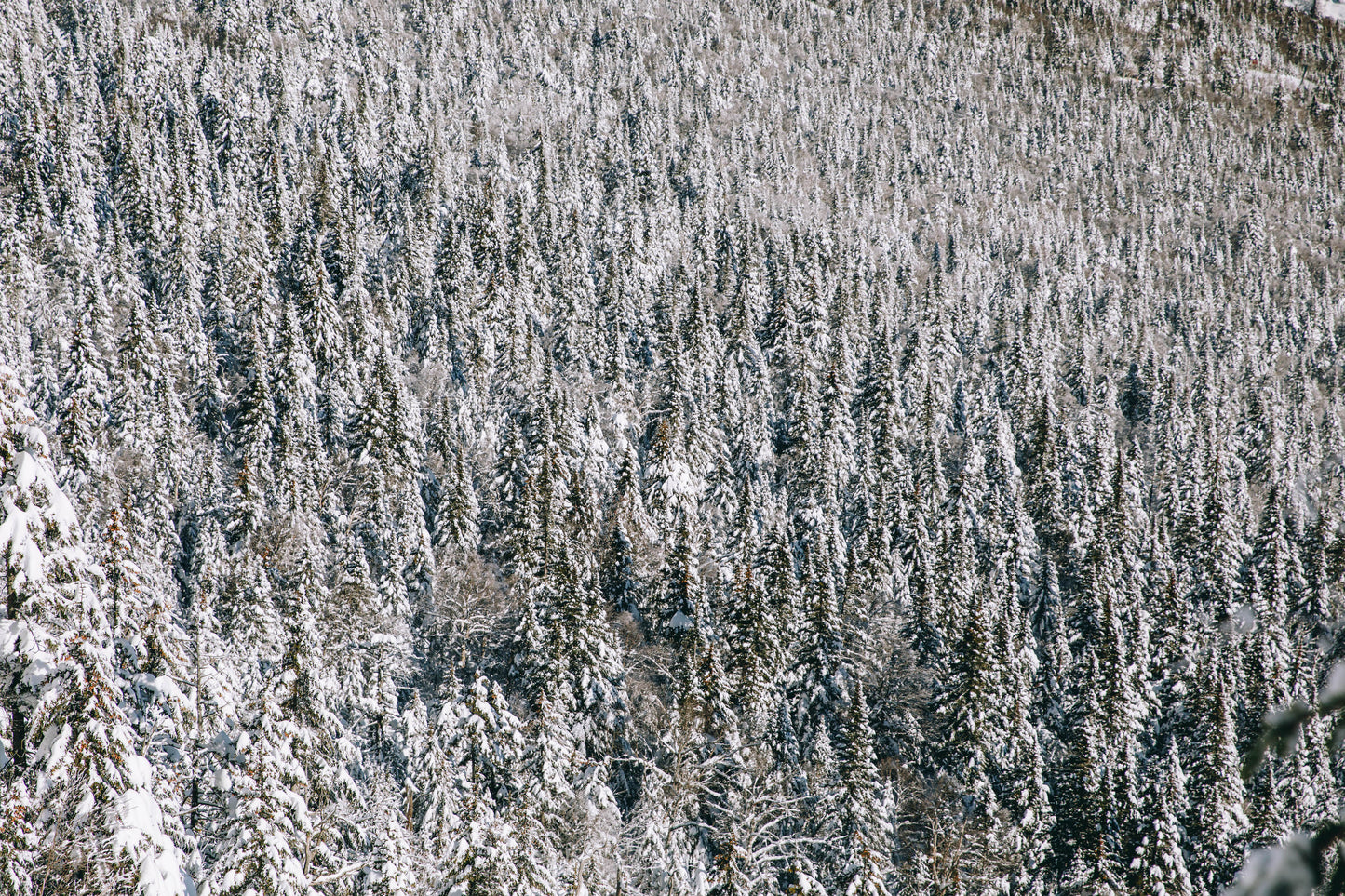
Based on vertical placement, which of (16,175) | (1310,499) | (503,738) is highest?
(16,175)

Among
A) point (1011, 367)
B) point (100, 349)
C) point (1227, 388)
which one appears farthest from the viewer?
point (1227, 388)

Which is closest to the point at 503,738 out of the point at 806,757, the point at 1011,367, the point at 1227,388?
the point at 806,757

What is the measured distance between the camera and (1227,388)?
458 ft

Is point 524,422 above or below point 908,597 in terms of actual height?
above

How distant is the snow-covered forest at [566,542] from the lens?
18.6 metres

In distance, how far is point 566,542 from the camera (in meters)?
57.5

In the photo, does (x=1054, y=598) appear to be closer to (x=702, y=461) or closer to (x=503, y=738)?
(x=702, y=461)

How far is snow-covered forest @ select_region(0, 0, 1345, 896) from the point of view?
18.6 meters

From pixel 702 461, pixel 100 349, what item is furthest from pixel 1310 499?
pixel 100 349

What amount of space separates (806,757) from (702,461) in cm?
3217

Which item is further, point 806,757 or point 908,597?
point 908,597

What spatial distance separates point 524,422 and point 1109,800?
53134 millimetres

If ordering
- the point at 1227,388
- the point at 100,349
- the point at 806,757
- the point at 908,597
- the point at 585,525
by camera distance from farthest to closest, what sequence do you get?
the point at 1227,388
the point at 100,349
the point at 908,597
the point at 585,525
the point at 806,757

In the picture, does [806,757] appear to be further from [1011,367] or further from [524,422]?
[1011,367]
